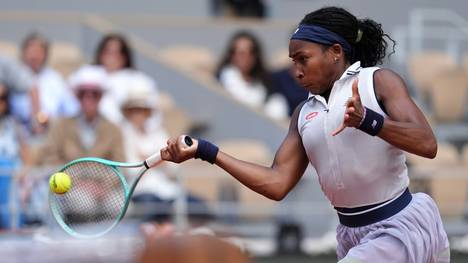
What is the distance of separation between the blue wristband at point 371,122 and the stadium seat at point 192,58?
7.88 metres

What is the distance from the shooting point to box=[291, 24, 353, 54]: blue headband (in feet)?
18.4

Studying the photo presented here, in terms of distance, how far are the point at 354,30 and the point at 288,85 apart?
20.8ft

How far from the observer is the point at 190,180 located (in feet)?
36.0

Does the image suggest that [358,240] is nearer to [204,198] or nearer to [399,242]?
[399,242]

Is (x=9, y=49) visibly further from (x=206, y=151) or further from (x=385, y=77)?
(x=385, y=77)

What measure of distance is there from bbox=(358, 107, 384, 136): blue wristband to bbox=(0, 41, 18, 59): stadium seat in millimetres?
7478

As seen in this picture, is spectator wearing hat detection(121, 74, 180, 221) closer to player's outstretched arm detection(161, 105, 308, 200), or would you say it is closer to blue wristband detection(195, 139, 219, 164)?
player's outstretched arm detection(161, 105, 308, 200)

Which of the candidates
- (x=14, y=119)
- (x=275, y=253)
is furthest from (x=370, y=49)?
(x=14, y=119)

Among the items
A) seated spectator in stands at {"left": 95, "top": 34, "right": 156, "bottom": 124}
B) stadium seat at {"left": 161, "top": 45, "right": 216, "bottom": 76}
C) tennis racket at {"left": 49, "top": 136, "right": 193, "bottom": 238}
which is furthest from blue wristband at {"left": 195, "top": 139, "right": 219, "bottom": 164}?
stadium seat at {"left": 161, "top": 45, "right": 216, "bottom": 76}

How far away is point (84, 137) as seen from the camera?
33.4ft

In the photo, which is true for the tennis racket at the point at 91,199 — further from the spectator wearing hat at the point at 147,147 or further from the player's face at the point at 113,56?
the player's face at the point at 113,56

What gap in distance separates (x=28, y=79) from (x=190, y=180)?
179 cm

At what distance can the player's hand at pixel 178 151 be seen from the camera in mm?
5445

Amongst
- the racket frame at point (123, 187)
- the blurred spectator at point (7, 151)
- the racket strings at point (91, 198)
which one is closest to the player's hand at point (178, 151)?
→ the racket frame at point (123, 187)
